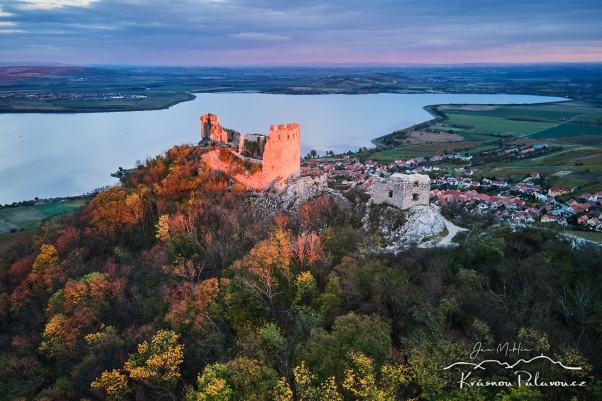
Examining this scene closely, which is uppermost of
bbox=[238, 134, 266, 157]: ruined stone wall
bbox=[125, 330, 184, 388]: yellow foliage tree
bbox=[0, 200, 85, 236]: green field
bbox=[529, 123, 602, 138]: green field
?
bbox=[238, 134, 266, 157]: ruined stone wall

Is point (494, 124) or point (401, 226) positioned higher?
point (401, 226)

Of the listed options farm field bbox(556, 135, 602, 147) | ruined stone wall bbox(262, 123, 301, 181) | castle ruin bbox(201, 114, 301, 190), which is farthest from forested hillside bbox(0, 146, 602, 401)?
farm field bbox(556, 135, 602, 147)

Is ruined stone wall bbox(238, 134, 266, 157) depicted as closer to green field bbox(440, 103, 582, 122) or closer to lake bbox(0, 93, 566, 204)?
lake bbox(0, 93, 566, 204)

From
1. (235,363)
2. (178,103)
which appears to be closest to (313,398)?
(235,363)

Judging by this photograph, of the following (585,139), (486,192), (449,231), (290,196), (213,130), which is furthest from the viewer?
(585,139)

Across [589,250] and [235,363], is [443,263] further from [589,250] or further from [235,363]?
[235,363]

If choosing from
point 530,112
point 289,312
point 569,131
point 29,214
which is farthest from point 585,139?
point 29,214

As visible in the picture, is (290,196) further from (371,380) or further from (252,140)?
(371,380)

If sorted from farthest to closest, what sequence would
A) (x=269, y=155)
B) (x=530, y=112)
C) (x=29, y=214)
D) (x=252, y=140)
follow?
(x=530, y=112) < (x=29, y=214) < (x=252, y=140) < (x=269, y=155)
